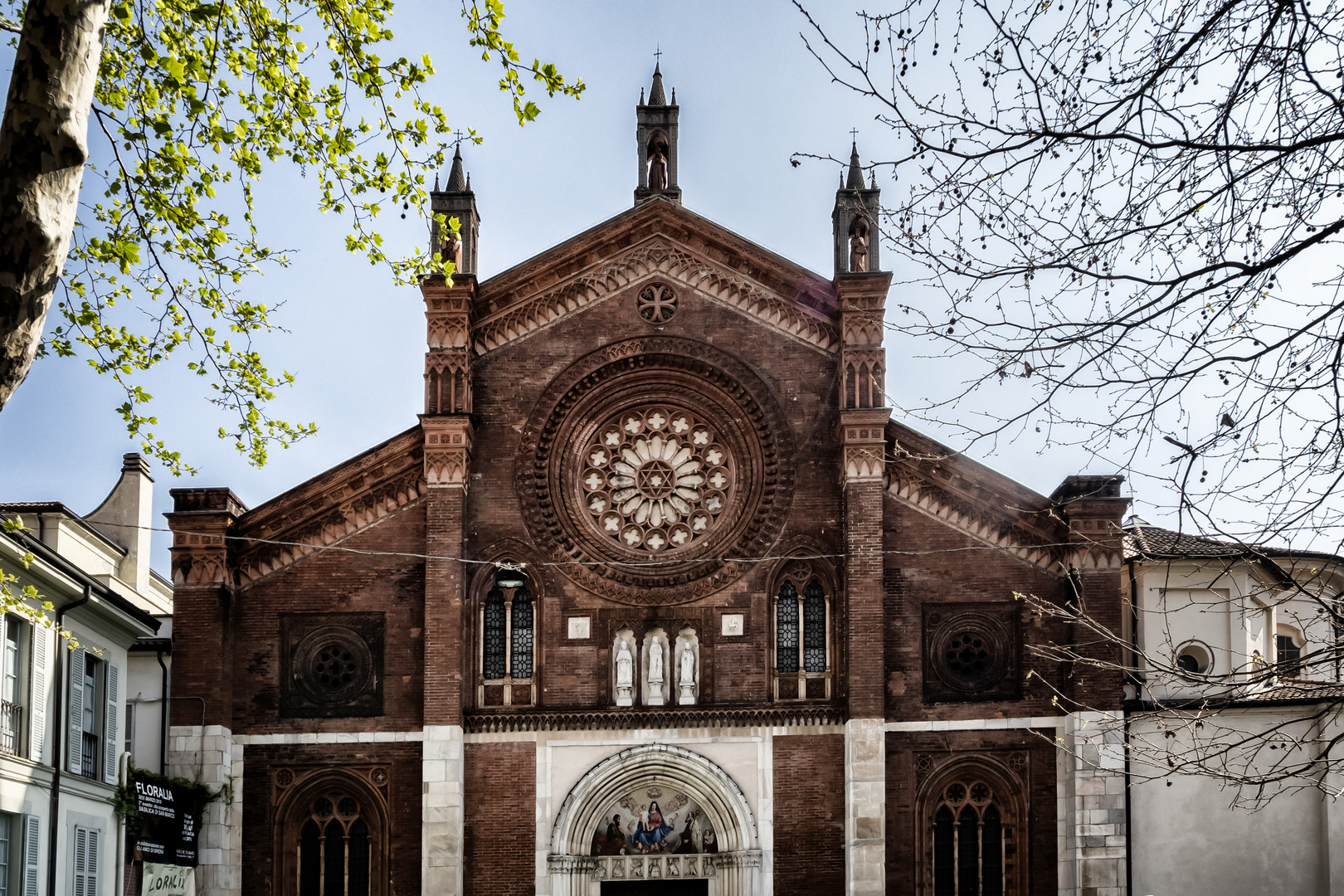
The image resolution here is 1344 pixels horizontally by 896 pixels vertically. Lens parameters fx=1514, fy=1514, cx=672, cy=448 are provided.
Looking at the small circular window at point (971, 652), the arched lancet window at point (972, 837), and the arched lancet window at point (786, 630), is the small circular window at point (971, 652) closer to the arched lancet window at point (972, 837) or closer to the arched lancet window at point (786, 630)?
the arched lancet window at point (972, 837)

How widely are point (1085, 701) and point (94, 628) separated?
17.4 meters

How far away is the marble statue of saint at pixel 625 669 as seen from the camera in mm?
27594

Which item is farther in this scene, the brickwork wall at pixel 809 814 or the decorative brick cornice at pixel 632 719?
the decorative brick cornice at pixel 632 719

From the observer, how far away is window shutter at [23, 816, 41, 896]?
2283 cm

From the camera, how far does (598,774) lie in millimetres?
27250

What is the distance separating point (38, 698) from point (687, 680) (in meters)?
10.9

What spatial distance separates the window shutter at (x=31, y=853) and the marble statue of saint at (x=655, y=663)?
10.4 m

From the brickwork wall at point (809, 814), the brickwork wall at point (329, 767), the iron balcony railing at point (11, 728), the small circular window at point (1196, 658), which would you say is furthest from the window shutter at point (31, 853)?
the small circular window at point (1196, 658)

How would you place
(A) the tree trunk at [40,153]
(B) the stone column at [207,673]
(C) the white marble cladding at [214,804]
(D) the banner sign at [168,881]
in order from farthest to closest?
1. (B) the stone column at [207,673]
2. (C) the white marble cladding at [214,804]
3. (D) the banner sign at [168,881]
4. (A) the tree trunk at [40,153]

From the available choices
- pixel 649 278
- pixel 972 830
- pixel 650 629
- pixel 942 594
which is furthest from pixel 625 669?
pixel 649 278

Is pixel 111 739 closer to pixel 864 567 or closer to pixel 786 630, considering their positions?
pixel 786 630

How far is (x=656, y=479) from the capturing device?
95.6 ft

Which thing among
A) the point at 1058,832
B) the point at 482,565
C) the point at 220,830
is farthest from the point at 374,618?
the point at 1058,832

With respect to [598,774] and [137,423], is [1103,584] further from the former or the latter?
[137,423]
